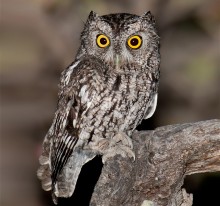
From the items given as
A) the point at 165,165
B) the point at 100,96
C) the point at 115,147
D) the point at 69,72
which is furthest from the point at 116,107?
the point at 165,165

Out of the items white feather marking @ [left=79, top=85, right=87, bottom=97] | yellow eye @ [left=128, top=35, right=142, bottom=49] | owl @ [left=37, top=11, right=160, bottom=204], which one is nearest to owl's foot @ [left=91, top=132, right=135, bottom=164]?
owl @ [left=37, top=11, right=160, bottom=204]

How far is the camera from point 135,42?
13.7 feet

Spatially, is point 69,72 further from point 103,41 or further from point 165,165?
point 165,165

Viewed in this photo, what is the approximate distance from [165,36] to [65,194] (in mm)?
2227

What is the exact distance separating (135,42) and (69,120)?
598mm

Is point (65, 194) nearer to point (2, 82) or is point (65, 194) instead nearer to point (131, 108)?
point (131, 108)

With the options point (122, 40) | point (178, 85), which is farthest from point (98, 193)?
point (178, 85)

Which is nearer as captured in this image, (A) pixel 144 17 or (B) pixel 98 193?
(B) pixel 98 193

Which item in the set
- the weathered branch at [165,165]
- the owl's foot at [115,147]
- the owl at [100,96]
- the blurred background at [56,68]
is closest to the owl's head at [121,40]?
the owl at [100,96]

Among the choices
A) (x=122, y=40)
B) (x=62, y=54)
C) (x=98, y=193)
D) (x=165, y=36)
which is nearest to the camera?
(x=98, y=193)

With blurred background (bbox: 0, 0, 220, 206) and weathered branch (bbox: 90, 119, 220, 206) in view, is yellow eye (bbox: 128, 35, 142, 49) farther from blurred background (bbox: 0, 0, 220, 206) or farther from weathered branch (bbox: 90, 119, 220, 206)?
blurred background (bbox: 0, 0, 220, 206)

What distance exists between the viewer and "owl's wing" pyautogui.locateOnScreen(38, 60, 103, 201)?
4047 millimetres

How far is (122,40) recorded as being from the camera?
4.08 m

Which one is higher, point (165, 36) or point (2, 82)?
point (165, 36)
